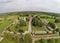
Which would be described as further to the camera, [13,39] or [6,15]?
[6,15]

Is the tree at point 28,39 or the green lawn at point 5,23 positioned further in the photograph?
the green lawn at point 5,23

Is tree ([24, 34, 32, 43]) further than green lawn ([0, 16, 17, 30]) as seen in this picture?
No

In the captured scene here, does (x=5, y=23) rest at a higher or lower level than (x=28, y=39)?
higher

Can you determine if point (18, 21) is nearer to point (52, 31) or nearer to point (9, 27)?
point (9, 27)

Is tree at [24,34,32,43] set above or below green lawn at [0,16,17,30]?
below

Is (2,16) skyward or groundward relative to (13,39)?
skyward

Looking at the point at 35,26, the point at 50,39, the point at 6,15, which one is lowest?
the point at 50,39

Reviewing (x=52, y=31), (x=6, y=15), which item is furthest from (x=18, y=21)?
(x=52, y=31)

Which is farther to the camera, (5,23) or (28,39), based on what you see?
(5,23)

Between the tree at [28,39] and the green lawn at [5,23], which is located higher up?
the green lawn at [5,23]

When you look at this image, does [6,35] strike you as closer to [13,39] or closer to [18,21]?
[13,39]
